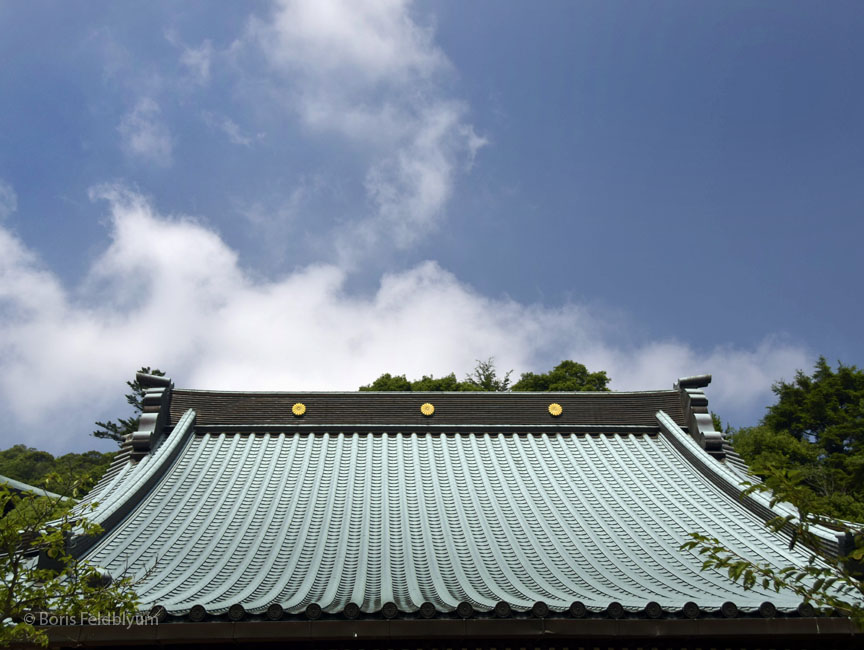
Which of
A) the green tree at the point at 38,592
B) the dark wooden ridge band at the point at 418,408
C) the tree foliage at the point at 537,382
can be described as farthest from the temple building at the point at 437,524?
the tree foliage at the point at 537,382

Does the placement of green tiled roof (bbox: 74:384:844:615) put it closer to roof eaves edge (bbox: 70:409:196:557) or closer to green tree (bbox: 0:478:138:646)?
roof eaves edge (bbox: 70:409:196:557)

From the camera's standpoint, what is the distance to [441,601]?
19.6 feet

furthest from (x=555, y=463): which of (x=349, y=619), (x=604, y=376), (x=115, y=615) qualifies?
(x=604, y=376)

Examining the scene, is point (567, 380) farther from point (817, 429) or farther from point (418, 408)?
point (418, 408)

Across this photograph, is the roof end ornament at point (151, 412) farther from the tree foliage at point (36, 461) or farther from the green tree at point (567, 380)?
the tree foliage at point (36, 461)

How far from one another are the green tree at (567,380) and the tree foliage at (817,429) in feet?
22.5

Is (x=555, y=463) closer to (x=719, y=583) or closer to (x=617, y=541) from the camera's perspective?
(x=617, y=541)

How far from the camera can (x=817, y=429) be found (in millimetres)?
35188

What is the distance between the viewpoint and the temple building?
18.7ft

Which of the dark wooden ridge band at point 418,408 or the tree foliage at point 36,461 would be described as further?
the tree foliage at point 36,461

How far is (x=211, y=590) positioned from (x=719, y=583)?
4.62 meters

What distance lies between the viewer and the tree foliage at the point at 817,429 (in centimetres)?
2872
